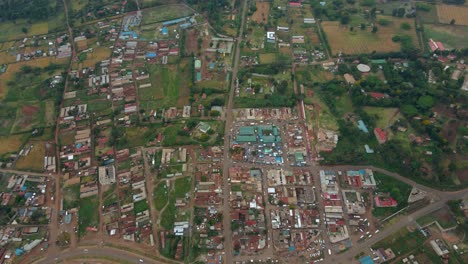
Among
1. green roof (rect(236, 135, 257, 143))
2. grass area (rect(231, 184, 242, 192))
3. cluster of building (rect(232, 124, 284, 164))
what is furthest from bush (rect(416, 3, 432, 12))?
grass area (rect(231, 184, 242, 192))

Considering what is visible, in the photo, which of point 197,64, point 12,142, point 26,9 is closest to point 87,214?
point 12,142

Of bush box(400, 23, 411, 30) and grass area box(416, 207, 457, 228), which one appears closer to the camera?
grass area box(416, 207, 457, 228)

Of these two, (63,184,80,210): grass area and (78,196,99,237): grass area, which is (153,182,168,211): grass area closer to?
(78,196,99,237): grass area

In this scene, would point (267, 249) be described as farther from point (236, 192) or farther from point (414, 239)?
point (414, 239)

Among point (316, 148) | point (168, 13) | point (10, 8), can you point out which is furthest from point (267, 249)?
point (10, 8)

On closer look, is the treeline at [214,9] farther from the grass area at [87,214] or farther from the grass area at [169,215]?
the grass area at [87,214]

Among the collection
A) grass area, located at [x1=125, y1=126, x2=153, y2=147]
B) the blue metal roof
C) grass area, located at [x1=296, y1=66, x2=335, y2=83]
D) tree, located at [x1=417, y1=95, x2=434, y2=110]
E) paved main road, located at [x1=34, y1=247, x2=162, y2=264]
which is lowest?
paved main road, located at [x1=34, y1=247, x2=162, y2=264]

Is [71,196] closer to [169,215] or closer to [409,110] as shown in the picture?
[169,215]

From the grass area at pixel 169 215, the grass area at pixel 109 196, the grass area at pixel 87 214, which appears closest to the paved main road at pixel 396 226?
the grass area at pixel 169 215
